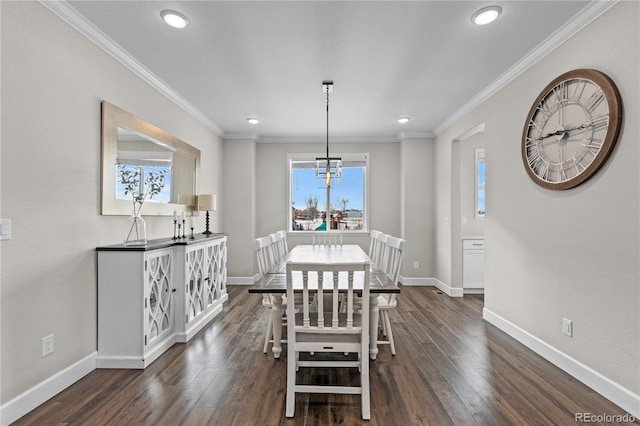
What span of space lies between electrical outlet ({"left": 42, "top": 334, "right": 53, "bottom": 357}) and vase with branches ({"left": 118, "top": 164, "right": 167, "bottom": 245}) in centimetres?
89

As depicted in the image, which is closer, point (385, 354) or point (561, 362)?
point (561, 362)

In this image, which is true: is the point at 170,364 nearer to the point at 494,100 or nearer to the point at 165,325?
the point at 165,325

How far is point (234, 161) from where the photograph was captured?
18.4 ft

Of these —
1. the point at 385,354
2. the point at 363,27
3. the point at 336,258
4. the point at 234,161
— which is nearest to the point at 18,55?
the point at 363,27

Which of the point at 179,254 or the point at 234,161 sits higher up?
the point at 234,161

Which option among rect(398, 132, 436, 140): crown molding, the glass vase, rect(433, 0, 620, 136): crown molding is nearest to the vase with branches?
the glass vase

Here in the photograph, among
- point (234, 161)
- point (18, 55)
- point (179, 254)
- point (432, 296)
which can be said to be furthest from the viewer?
point (234, 161)

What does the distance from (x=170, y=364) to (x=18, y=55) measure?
235 centimetres

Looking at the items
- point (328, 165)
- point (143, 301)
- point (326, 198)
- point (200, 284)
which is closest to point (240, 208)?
point (326, 198)

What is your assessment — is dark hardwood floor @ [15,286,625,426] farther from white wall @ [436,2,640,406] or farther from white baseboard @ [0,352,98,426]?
white wall @ [436,2,640,406]

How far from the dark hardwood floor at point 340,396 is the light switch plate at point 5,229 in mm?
1075

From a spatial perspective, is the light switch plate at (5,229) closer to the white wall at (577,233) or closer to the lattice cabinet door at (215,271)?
the lattice cabinet door at (215,271)

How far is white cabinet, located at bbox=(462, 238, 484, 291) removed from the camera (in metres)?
4.88

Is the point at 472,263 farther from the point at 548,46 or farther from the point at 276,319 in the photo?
the point at 276,319
